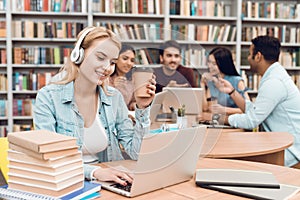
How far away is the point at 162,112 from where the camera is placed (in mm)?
1227

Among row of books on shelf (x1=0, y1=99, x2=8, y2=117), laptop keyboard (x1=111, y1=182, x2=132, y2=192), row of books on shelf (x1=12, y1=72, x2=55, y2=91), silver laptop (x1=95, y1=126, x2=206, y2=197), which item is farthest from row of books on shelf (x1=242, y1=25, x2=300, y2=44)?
laptop keyboard (x1=111, y1=182, x2=132, y2=192)

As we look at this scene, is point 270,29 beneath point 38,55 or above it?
above

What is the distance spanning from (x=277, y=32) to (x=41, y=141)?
4518 millimetres

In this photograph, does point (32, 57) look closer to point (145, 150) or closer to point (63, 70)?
point (63, 70)

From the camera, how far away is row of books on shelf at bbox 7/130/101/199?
1.11 meters

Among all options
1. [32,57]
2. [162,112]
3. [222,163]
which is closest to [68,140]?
[162,112]

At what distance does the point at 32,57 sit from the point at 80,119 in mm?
3228

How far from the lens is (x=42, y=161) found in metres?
1.12

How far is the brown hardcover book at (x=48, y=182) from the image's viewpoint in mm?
1122

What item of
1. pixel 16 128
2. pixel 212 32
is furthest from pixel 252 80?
pixel 16 128

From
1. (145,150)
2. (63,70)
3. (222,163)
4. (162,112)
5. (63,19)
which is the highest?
(63,19)

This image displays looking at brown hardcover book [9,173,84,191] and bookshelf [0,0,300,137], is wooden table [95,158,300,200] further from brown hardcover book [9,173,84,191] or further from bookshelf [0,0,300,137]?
bookshelf [0,0,300,137]

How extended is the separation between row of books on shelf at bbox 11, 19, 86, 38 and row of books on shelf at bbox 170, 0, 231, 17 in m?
1.12

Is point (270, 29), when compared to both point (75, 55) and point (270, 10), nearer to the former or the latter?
point (270, 10)
